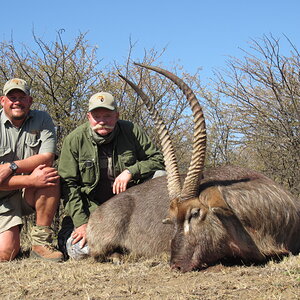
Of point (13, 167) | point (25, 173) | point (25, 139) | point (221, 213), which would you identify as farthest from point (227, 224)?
point (25, 139)

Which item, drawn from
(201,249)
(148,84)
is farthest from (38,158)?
(148,84)

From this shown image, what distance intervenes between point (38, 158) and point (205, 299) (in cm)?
311

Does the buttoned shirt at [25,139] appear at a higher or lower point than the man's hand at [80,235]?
higher

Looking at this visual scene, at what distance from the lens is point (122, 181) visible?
19.1 feet

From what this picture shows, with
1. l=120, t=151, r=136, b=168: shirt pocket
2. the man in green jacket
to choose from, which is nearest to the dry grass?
the man in green jacket

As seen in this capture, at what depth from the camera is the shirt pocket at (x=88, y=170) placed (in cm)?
586

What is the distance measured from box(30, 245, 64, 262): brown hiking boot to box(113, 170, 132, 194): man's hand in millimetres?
1027

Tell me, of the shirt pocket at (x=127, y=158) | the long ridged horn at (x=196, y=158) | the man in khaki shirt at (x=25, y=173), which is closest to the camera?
the long ridged horn at (x=196, y=158)

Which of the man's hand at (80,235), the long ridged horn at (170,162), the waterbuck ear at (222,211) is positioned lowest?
the man's hand at (80,235)

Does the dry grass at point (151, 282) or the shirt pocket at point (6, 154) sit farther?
the shirt pocket at point (6, 154)

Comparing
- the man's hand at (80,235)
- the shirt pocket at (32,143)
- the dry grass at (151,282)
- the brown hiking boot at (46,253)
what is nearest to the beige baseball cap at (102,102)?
the shirt pocket at (32,143)

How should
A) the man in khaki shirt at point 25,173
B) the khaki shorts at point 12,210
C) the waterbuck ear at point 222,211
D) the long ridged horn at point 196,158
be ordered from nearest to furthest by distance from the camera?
the waterbuck ear at point 222,211 < the long ridged horn at point 196,158 < the man in khaki shirt at point 25,173 < the khaki shorts at point 12,210

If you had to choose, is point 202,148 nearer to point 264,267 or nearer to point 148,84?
point 264,267

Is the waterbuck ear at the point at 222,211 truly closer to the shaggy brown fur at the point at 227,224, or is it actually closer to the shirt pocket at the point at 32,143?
the shaggy brown fur at the point at 227,224
